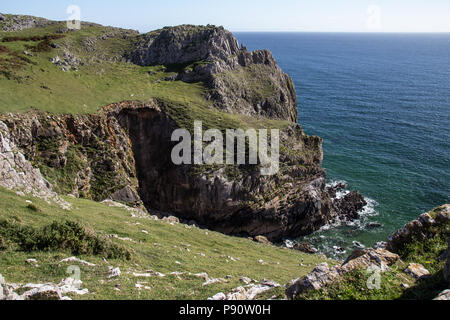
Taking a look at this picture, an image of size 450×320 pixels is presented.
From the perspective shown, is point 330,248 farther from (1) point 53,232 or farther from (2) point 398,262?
(1) point 53,232

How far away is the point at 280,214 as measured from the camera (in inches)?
2122

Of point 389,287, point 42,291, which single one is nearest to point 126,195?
point 42,291

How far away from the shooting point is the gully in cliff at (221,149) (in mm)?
52500

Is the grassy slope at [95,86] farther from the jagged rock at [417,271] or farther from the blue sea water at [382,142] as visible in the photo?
the jagged rock at [417,271]

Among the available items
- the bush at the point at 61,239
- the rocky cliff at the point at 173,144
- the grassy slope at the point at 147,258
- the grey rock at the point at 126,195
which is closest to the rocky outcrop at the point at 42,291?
the grassy slope at the point at 147,258

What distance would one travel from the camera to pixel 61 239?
1989cm

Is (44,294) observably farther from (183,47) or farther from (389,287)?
(183,47)

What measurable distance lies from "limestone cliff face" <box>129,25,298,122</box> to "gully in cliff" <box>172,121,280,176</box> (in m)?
16.3

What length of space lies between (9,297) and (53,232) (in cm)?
949

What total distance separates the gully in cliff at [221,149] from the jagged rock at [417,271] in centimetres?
3832

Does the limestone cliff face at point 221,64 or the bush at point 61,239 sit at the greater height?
the limestone cliff face at point 221,64

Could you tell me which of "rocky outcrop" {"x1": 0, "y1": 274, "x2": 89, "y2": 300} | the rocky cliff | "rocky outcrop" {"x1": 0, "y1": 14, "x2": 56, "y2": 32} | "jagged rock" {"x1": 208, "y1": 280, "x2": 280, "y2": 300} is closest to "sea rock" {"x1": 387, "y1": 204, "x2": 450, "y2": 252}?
"jagged rock" {"x1": 208, "y1": 280, "x2": 280, "y2": 300}

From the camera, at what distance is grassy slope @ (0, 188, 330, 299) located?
16.2 m
